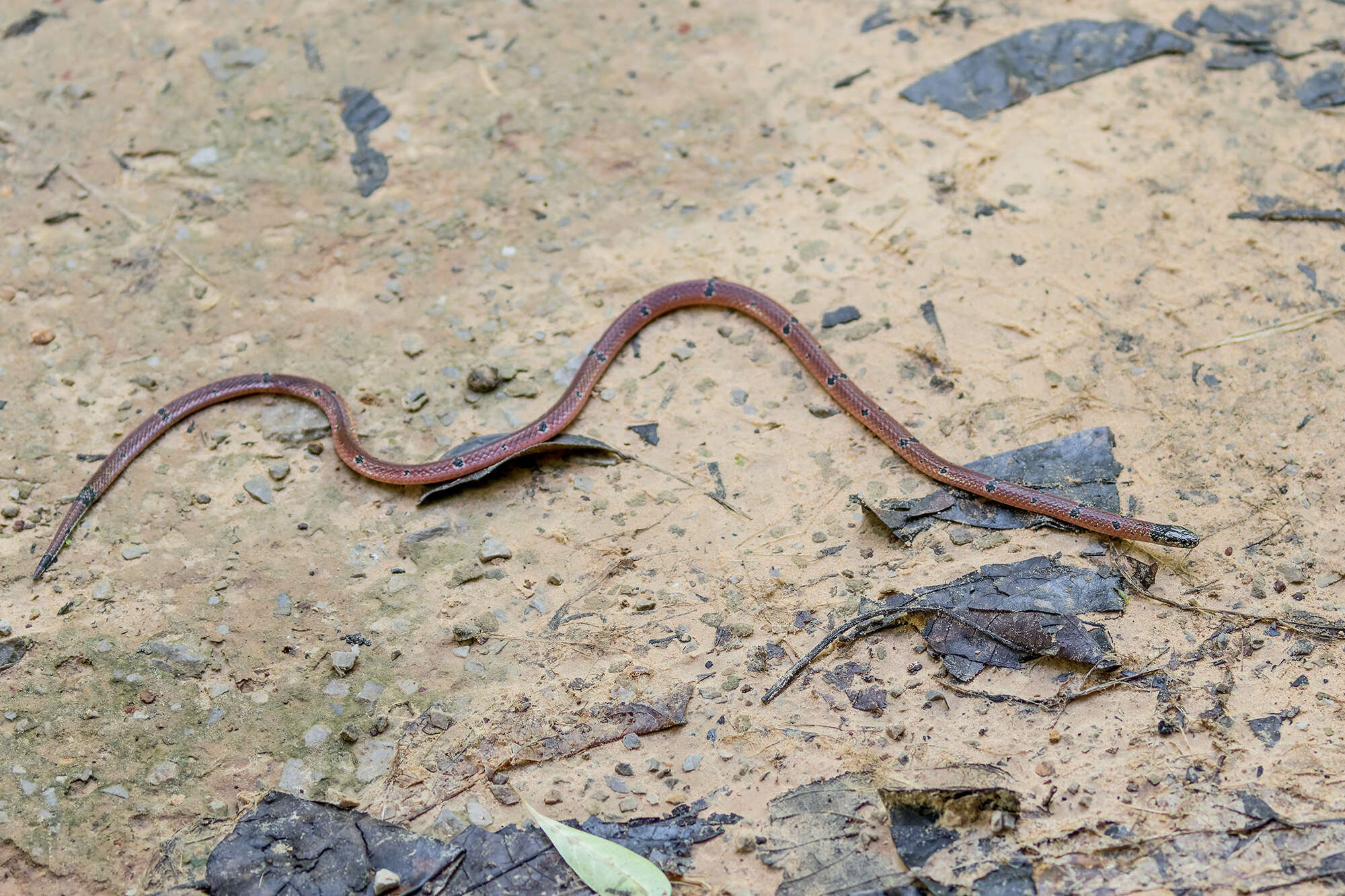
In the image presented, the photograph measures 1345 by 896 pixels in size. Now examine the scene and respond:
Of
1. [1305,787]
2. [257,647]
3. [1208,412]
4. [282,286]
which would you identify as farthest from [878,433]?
[282,286]

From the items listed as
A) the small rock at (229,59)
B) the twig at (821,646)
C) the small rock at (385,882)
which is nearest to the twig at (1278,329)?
the twig at (821,646)

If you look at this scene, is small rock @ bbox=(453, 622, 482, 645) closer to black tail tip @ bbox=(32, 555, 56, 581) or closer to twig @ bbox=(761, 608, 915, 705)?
twig @ bbox=(761, 608, 915, 705)

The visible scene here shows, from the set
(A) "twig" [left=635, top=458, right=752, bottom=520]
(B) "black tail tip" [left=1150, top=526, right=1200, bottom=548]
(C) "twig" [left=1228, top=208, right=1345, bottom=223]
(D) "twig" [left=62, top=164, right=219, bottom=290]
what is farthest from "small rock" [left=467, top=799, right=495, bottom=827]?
(C) "twig" [left=1228, top=208, right=1345, bottom=223]

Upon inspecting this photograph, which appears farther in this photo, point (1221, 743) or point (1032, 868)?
point (1221, 743)

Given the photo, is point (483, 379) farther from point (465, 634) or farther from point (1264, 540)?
point (1264, 540)

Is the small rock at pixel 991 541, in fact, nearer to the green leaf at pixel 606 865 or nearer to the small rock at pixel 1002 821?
the small rock at pixel 1002 821

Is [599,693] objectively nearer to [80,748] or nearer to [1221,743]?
[80,748]
